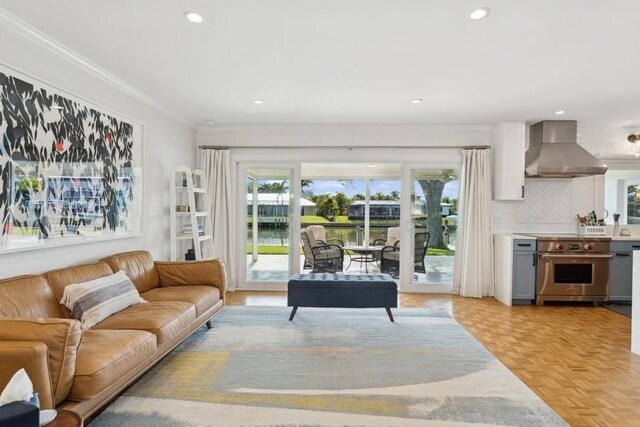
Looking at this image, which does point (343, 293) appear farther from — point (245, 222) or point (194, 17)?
point (194, 17)

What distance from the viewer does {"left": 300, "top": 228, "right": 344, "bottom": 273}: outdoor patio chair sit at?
644cm

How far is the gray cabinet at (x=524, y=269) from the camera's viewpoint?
500cm

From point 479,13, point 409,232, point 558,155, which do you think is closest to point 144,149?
point 479,13

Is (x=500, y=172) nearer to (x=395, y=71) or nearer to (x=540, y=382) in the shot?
(x=395, y=71)

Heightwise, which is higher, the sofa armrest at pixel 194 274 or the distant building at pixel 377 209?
the distant building at pixel 377 209

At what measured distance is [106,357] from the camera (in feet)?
6.82

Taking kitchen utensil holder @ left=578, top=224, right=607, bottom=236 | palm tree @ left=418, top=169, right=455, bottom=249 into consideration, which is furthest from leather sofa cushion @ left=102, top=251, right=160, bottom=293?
kitchen utensil holder @ left=578, top=224, right=607, bottom=236

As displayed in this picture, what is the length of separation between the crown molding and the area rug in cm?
255

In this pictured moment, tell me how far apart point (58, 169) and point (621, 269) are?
21.0 feet

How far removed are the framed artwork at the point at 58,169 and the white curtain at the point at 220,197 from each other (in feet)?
5.37

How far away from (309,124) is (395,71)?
2330 millimetres

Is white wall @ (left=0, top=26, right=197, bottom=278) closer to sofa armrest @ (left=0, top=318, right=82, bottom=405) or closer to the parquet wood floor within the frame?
sofa armrest @ (left=0, top=318, right=82, bottom=405)

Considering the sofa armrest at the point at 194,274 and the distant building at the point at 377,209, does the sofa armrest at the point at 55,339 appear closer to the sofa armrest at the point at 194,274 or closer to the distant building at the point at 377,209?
the sofa armrest at the point at 194,274

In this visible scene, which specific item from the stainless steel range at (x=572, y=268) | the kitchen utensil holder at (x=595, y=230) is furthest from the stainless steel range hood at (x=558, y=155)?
the stainless steel range at (x=572, y=268)
